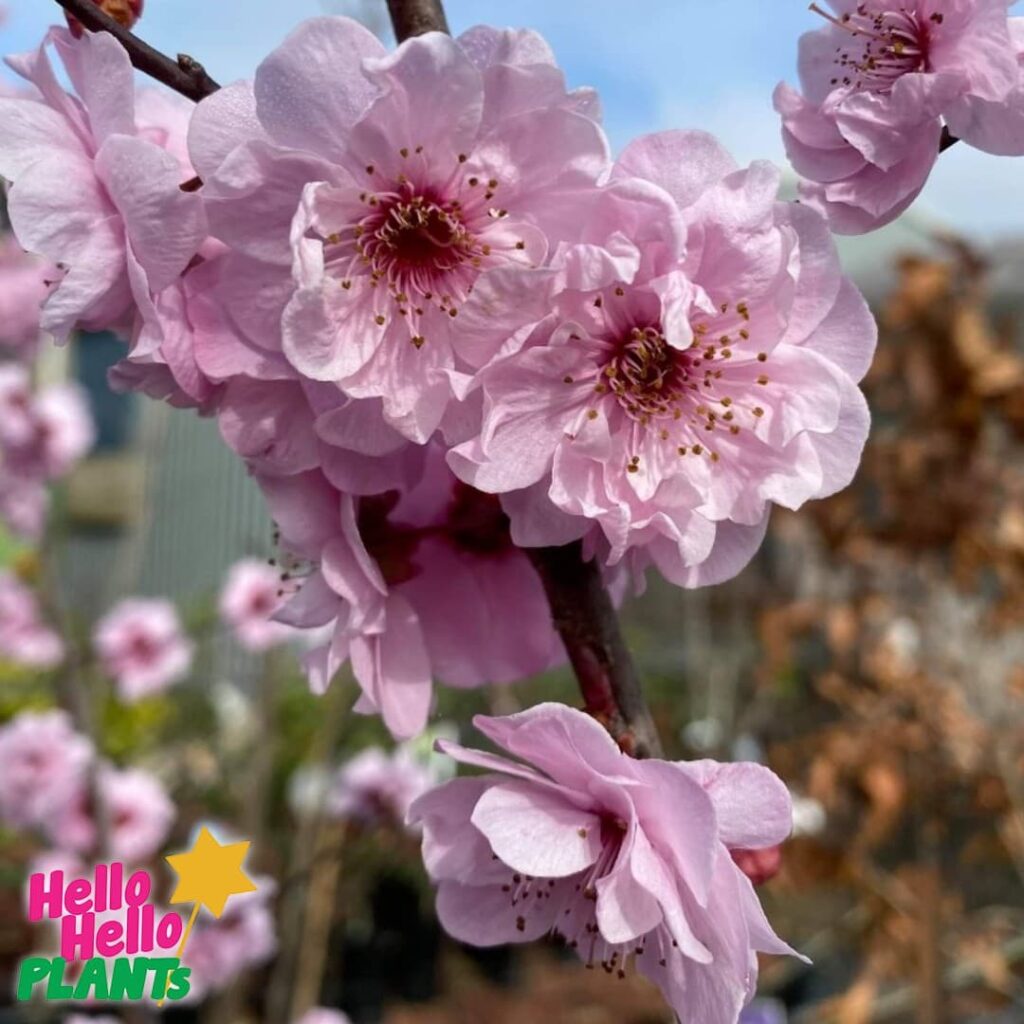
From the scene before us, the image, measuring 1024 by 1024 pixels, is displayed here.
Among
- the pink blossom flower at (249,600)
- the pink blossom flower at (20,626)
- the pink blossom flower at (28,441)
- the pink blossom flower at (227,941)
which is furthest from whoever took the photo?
the pink blossom flower at (20,626)

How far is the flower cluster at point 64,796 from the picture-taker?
187 centimetres

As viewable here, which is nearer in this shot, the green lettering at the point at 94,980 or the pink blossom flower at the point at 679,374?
the pink blossom flower at the point at 679,374

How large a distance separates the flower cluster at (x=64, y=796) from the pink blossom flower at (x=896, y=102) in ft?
4.96

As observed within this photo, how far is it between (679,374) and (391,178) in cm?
14

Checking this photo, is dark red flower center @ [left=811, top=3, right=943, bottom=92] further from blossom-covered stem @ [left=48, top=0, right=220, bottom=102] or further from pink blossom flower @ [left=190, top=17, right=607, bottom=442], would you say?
blossom-covered stem @ [left=48, top=0, right=220, bottom=102]

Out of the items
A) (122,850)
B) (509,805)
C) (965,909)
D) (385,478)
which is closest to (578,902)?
(509,805)

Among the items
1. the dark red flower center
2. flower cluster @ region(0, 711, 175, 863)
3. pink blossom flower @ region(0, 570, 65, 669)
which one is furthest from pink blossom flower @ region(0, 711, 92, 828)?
the dark red flower center

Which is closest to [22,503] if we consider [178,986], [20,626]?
[20,626]

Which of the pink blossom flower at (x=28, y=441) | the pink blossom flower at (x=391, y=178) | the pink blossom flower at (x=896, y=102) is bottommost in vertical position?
the pink blossom flower at (x=391, y=178)

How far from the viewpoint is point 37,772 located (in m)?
1.99

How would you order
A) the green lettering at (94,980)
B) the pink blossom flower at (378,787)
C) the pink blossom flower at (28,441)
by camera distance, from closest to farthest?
the green lettering at (94,980), the pink blossom flower at (378,787), the pink blossom flower at (28,441)

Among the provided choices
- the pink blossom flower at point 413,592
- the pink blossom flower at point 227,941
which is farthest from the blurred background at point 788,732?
the pink blossom flower at point 413,592

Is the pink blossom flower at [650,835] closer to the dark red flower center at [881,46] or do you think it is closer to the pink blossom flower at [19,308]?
the dark red flower center at [881,46]

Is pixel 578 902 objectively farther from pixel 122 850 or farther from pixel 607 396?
pixel 122 850
